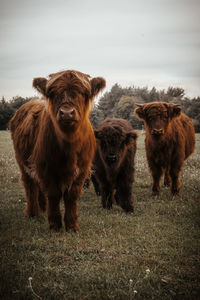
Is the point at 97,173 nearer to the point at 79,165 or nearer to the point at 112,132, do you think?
the point at 112,132

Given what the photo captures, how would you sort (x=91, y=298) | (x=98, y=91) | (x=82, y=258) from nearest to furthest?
1. (x=91, y=298)
2. (x=82, y=258)
3. (x=98, y=91)

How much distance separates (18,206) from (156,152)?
3.32 meters

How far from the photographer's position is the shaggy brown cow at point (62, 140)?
3967 millimetres

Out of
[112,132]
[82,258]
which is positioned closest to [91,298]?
[82,258]

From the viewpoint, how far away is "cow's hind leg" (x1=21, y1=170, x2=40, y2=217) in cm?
552

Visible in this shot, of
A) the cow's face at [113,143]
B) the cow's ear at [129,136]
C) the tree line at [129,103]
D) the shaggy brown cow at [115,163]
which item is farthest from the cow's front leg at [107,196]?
the tree line at [129,103]

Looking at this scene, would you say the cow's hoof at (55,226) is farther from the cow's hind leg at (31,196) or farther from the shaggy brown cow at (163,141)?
the shaggy brown cow at (163,141)

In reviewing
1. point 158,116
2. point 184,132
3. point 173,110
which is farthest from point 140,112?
point 184,132

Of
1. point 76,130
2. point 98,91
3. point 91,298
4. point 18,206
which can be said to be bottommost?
point 18,206

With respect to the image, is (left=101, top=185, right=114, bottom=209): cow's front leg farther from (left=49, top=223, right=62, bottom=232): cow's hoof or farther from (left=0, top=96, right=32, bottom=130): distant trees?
(left=0, top=96, right=32, bottom=130): distant trees

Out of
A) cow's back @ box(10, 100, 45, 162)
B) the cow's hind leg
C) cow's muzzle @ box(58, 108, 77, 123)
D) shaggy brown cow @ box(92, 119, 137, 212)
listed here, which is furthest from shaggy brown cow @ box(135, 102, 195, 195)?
cow's muzzle @ box(58, 108, 77, 123)

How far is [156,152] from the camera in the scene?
7430 millimetres

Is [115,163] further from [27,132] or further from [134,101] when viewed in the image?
[134,101]

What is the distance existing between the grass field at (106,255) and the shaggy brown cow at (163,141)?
3.73ft
